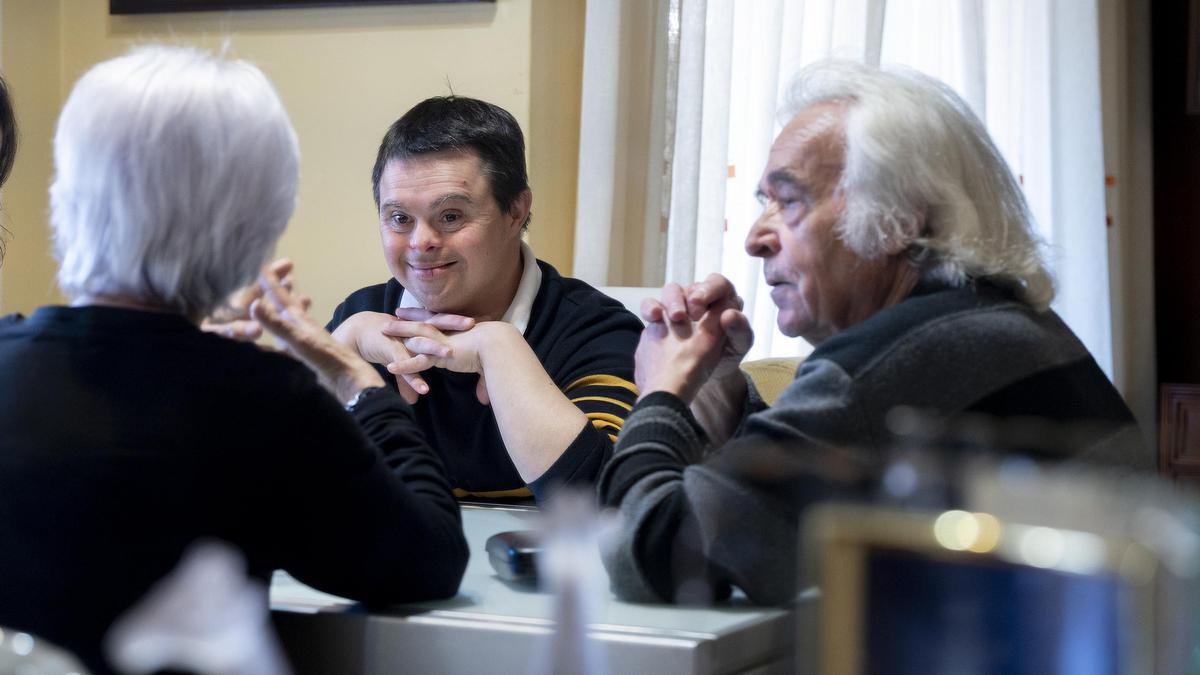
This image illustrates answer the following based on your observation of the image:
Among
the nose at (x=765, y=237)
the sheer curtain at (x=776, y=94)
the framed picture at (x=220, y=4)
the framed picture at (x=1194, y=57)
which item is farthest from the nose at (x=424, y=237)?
the framed picture at (x=1194, y=57)

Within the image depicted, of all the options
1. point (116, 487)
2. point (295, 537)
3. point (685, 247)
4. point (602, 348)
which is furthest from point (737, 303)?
point (685, 247)

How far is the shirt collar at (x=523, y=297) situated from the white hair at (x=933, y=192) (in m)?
0.79

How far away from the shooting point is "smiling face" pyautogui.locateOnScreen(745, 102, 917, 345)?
110cm

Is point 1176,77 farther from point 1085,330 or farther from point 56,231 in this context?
point 56,231

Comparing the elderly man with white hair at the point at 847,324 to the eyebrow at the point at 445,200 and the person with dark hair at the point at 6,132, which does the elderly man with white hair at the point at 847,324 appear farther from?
the person with dark hair at the point at 6,132

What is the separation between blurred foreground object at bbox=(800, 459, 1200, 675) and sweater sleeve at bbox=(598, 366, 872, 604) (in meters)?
0.05

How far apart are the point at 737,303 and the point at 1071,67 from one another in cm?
182

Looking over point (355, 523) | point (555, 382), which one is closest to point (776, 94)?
point (555, 382)

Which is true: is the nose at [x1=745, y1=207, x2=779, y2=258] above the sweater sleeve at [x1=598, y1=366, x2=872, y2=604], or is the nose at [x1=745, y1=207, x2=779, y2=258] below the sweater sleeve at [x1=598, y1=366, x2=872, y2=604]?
above

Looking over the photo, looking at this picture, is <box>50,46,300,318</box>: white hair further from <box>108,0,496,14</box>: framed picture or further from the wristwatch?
<box>108,0,496,14</box>: framed picture

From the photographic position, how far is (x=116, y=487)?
750 mm

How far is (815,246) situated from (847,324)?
3.3 inches

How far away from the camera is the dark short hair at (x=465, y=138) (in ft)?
5.90

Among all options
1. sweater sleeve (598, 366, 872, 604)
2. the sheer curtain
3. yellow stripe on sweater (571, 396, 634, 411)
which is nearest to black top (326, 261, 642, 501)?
yellow stripe on sweater (571, 396, 634, 411)
